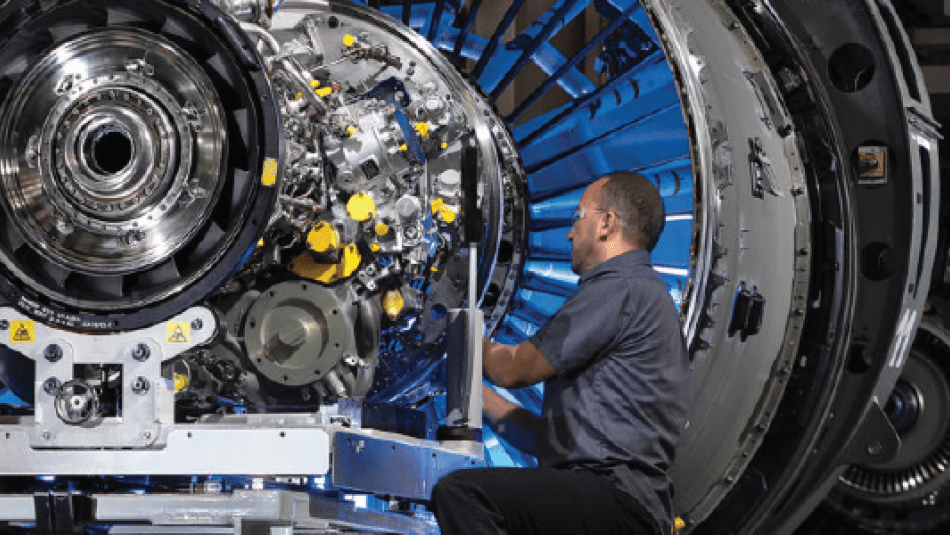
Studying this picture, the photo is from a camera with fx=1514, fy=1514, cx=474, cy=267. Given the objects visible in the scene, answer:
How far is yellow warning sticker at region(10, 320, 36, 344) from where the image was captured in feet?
12.0

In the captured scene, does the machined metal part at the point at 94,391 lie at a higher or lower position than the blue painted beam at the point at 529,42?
lower

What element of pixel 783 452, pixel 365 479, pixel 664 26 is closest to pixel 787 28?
pixel 664 26

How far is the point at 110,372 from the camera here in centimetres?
368

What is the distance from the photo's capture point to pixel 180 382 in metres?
3.75

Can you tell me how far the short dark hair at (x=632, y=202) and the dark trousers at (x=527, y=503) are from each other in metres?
0.71

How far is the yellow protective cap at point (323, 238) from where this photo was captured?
12.9 ft

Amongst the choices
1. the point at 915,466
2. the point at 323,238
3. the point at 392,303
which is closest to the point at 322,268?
the point at 323,238

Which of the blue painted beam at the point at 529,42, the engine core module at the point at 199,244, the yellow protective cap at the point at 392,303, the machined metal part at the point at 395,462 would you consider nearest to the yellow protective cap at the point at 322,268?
the engine core module at the point at 199,244

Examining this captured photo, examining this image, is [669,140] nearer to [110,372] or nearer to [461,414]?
[461,414]

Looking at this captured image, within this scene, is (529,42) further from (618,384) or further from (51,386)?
(51,386)

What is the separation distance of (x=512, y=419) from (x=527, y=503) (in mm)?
783

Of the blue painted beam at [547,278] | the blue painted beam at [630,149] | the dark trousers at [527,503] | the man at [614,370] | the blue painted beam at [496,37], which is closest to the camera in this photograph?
the dark trousers at [527,503]

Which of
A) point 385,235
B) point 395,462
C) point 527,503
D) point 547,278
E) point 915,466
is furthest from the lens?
point 915,466

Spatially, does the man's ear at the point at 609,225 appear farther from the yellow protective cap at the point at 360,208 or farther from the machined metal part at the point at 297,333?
the machined metal part at the point at 297,333
